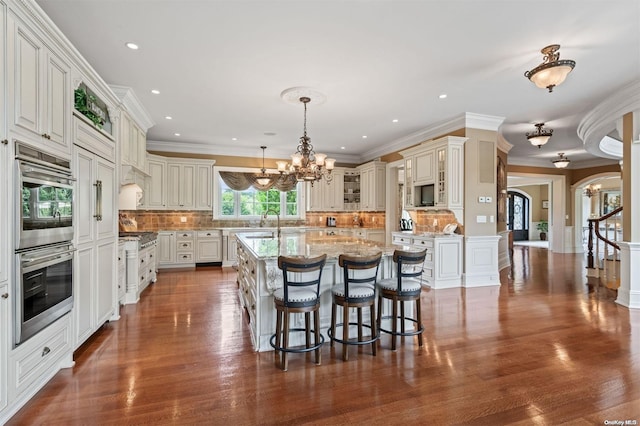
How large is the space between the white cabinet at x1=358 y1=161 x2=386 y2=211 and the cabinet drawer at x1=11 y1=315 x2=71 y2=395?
21.3 feet

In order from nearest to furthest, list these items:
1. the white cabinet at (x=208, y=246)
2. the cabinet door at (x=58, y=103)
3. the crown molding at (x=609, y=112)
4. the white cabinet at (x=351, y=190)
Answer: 1. the cabinet door at (x=58, y=103)
2. the crown molding at (x=609, y=112)
3. the white cabinet at (x=208, y=246)
4. the white cabinet at (x=351, y=190)

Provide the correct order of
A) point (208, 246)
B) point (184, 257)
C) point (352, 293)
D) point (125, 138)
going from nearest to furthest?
point (352, 293) → point (125, 138) → point (184, 257) → point (208, 246)

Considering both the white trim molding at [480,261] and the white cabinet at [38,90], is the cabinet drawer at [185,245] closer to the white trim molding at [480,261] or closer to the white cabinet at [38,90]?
the white cabinet at [38,90]

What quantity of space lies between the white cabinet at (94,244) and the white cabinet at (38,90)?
34 centimetres

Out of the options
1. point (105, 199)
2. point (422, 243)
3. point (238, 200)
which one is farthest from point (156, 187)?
point (422, 243)

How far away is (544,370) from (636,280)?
9.69 ft

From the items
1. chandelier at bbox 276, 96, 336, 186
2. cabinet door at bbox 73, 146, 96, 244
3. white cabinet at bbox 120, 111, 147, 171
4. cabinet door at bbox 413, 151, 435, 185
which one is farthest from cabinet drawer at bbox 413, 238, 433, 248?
white cabinet at bbox 120, 111, 147, 171

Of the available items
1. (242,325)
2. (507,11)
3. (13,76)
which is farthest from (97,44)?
(507,11)

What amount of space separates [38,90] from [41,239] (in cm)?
101

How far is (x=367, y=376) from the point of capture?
2.47 meters

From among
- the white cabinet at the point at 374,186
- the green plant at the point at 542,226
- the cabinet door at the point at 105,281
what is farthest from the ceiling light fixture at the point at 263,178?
the green plant at the point at 542,226

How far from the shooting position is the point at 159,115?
539 centimetres

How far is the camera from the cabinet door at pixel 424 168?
584cm

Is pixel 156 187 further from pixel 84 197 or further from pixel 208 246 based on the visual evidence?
pixel 84 197
